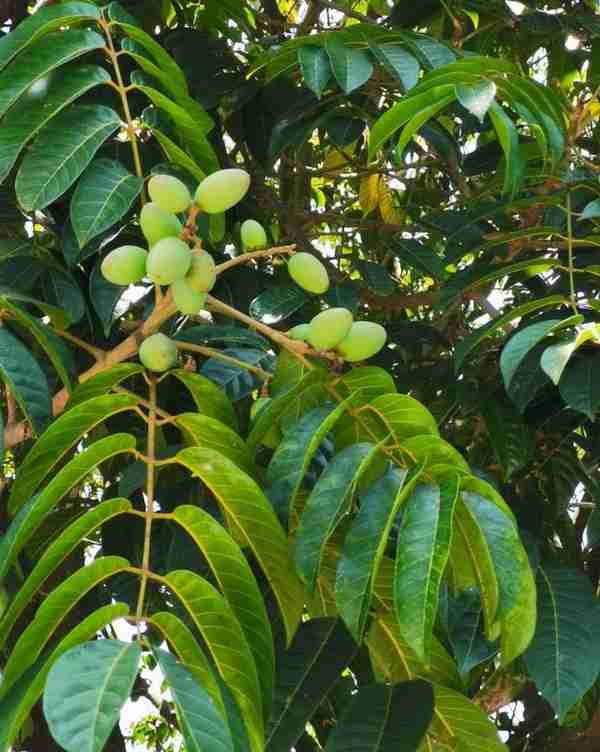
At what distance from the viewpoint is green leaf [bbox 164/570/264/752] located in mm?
1003

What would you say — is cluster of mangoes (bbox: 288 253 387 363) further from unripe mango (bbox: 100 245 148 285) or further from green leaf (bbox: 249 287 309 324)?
green leaf (bbox: 249 287 309 324)

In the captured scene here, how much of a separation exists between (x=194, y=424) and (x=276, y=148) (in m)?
0.69

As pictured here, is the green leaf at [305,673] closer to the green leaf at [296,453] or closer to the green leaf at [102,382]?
the green leaf at [296,453]

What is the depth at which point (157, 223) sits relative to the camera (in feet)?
3.71

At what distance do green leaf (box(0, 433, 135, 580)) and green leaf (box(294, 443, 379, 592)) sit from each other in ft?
0.61

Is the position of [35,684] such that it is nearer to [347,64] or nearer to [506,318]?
[506,318]

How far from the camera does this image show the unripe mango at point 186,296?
1.13 metres

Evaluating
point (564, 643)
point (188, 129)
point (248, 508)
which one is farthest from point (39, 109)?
point (564, 643)

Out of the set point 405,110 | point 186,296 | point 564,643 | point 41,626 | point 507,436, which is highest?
point 405,110

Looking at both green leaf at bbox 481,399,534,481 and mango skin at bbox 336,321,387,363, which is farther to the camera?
green leaf at bbox 481,399,534,481

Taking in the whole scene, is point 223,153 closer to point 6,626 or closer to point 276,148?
point 276,148

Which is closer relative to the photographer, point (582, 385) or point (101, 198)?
point (101, 198)

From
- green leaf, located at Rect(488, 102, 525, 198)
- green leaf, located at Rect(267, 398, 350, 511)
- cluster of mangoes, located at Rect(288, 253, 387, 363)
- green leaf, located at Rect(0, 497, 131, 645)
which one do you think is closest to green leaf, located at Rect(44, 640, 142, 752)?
green leaf, located at Rect(0, 497, 131, 645)

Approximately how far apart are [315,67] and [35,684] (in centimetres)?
93
